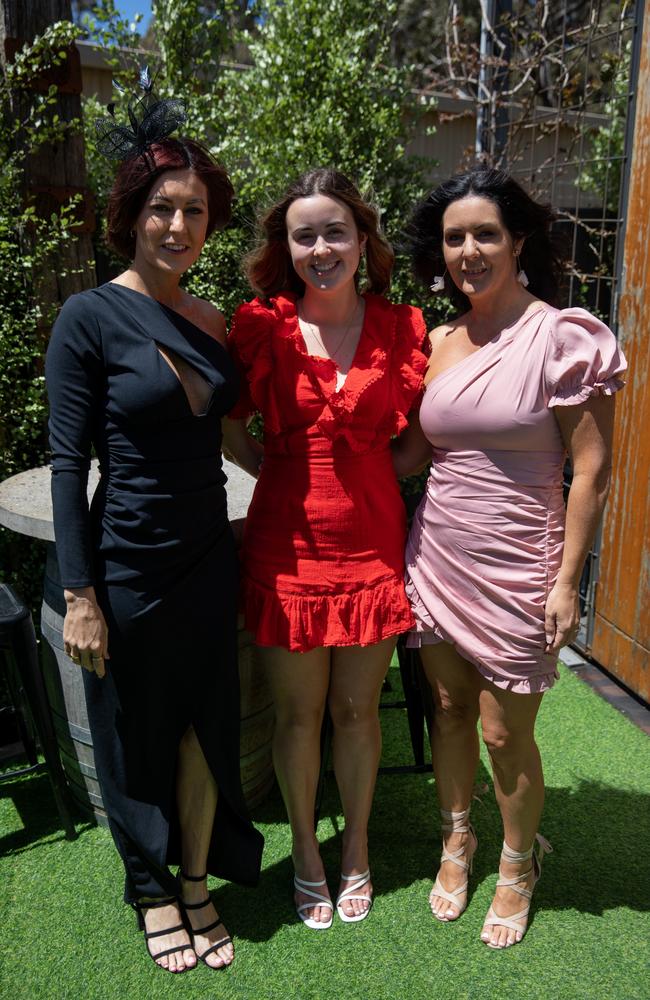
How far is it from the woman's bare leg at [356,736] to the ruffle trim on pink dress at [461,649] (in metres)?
0.09

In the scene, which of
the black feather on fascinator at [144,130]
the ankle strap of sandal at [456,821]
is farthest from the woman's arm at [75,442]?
the ankle strap of sandal at [456,821]

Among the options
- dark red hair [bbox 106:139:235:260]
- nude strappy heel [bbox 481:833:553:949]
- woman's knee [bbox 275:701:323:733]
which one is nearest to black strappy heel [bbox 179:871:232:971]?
woman's knee [bbox 275:701:323:733]

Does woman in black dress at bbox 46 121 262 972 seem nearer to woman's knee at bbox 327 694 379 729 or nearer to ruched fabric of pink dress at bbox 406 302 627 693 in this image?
woman's knee at bbox 327 694 379 729

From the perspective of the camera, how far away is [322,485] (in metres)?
2.11

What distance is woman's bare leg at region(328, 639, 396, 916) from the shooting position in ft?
7.27

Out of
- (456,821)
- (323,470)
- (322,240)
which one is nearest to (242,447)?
(323,470)

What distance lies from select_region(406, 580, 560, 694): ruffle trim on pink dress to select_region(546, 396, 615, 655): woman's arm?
0.10 m

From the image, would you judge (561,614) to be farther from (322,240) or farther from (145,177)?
Result: (145,177)

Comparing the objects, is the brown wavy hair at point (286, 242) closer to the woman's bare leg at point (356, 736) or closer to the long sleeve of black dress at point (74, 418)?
the long sleeve of black dress at point (74, 418)

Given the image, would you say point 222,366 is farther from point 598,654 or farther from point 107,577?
point 598,654

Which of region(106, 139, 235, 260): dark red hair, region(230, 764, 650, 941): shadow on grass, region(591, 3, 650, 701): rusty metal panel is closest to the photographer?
region(106, 139, 235, 260): dark red hair

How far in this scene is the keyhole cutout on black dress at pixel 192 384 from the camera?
1.92m

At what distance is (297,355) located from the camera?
6.95ft

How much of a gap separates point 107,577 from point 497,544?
0.92m
